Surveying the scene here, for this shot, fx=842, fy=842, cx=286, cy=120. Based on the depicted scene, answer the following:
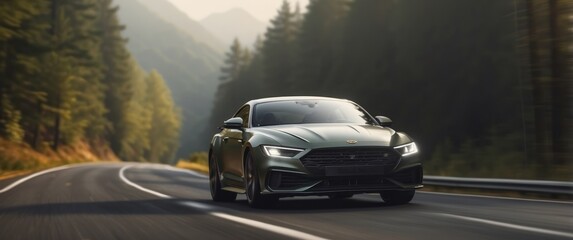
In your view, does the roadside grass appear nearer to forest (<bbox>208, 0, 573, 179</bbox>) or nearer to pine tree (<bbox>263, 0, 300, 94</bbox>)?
forest (<bbox>208, 0, 573, 179</bbox>)

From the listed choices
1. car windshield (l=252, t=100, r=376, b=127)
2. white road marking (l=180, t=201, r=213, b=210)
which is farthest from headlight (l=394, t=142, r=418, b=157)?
white road marking (l=180, t=201, r=213, b=210)

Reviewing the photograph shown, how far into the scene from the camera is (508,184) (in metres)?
13.5

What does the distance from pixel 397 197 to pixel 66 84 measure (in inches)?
2018

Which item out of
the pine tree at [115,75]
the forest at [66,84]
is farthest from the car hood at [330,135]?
the pine tree at [115,75]

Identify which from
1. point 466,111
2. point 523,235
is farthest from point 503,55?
point 523,235

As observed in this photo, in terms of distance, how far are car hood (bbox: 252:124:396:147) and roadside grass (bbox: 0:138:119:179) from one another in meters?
22.8

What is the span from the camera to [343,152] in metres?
9.89

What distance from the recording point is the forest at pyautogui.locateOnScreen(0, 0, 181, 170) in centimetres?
4444

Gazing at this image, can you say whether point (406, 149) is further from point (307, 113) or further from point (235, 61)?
point (235, 61)

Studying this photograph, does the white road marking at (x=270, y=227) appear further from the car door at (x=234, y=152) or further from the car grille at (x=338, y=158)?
the car door at (x=234, y=152)

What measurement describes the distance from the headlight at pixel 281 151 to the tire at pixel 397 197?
1.47 meters

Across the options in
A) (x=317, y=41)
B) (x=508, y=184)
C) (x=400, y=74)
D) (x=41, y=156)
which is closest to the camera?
(x=508, y=184)

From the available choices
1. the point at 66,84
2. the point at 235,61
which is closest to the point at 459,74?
the point at 66,84

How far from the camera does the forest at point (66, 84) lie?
146 feet
